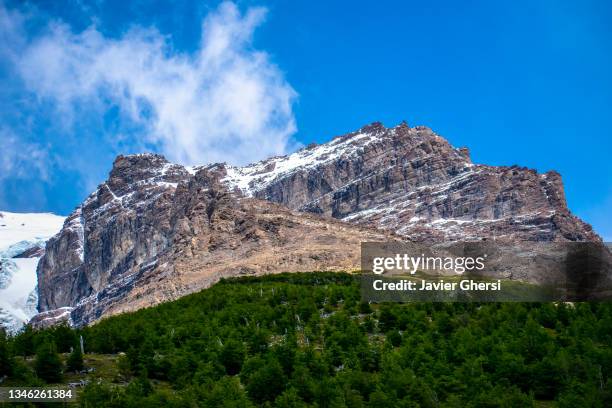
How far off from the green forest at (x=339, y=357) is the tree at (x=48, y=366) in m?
0.11

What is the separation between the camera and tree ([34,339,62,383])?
280 ft

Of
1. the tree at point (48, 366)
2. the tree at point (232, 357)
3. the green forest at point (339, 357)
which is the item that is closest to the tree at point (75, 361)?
the green forest at point (339, 357)

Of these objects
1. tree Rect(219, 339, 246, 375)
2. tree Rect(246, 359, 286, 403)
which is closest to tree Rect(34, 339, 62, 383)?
tree Rect(219, 339, 246, 375)

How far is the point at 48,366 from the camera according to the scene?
85750 millimetres

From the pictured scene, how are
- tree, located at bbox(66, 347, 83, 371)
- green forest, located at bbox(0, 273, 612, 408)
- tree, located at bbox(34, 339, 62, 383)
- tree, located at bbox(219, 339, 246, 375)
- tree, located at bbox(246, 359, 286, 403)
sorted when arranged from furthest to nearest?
tree, located at bbox(219, 339, 246, 375) → tree, located at bbox(66, 347, 83, 371) → tree, located at bbox(246, 359, 286, 403) → tree, located at bbox(34, 339, 62, 383) → green forest, located at bbox(0, 273, 612, 408)

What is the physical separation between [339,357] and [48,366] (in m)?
34.2

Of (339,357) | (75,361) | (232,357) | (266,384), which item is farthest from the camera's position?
(339,357)

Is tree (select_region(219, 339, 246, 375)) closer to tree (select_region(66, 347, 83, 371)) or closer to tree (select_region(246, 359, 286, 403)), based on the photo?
tree (select_region(246, 359, 286, 403))

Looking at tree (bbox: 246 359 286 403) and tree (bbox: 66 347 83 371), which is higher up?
tree (bbox: 66 347 83 371)

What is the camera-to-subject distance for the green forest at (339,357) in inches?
3209

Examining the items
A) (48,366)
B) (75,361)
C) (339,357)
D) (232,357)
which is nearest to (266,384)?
(232,357)

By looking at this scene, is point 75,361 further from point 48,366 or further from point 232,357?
point 232,357

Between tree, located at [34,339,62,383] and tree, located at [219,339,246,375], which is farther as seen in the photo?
tree, located at [219,339,246,375]

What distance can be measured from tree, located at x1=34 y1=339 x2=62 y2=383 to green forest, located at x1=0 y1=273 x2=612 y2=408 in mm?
106
